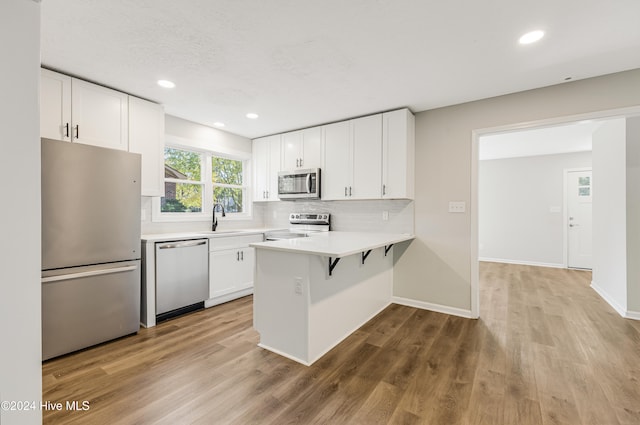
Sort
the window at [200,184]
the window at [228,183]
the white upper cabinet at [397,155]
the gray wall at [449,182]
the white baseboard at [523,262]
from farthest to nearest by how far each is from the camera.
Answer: the white baseboard at [523,262], the window at [228,183], the window at [200,184], the white upper cabinet at [397,155], the gray wall at [449,182]

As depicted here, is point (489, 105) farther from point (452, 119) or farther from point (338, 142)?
point (338, 142)

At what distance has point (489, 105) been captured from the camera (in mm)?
3143

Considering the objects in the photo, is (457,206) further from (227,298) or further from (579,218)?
(579,218)

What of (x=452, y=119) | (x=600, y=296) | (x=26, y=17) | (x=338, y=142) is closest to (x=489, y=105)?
(x=452, y=119)

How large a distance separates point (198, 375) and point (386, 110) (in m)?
3.34

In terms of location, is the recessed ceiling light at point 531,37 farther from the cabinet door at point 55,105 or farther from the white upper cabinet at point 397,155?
the cabinet door at point 55,105

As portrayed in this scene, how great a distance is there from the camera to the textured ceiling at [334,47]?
5.75 feet

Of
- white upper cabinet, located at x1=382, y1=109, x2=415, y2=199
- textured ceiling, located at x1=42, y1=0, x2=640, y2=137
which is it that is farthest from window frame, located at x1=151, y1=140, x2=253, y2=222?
white upper cabinet, located at x1=382, y1=109, x2=415, y2=199

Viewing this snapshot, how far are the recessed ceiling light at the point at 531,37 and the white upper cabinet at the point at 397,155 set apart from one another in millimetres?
1385

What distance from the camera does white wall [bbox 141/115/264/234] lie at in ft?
11.4

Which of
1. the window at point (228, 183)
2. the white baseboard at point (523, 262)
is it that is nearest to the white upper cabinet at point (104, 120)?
the window at point (228, 183)

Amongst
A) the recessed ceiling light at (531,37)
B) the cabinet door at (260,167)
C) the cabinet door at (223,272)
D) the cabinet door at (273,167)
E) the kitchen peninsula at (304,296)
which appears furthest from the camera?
the cabinet door at (260,167)

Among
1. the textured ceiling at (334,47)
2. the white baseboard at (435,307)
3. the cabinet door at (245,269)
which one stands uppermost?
the textured ceiling at (334,47)

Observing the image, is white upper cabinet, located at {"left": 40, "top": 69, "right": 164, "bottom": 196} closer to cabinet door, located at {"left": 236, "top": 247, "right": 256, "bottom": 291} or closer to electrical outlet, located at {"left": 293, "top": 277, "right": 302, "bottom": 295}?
cabinet door, located at {"left": 236, "top": 247, "right": 256, "bottom": 291}
